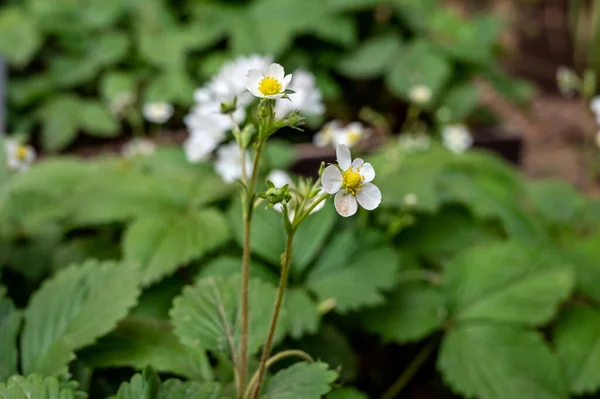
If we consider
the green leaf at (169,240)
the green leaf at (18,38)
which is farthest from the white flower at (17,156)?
the green leaf at (18,38)

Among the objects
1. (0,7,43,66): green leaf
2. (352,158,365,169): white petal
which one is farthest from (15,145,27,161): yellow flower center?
(0,7,43,66): green leaf

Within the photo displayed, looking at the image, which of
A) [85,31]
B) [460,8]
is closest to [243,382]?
[85,31]

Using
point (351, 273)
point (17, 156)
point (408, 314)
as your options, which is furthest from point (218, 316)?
point (17, 156)

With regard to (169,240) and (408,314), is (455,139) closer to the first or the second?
(408,314)

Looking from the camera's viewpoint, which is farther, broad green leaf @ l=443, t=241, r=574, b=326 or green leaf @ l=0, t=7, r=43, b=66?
green leaf @ l=0, t=7, r=43, b=66

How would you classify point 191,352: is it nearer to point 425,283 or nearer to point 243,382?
point 243,382

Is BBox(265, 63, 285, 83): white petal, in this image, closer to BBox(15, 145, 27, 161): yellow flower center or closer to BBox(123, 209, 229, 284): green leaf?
BBox(123, 209, 229, 284): green leaf

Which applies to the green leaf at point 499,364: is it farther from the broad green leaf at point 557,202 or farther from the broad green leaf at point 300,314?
the broad green leaf at point 557,202
